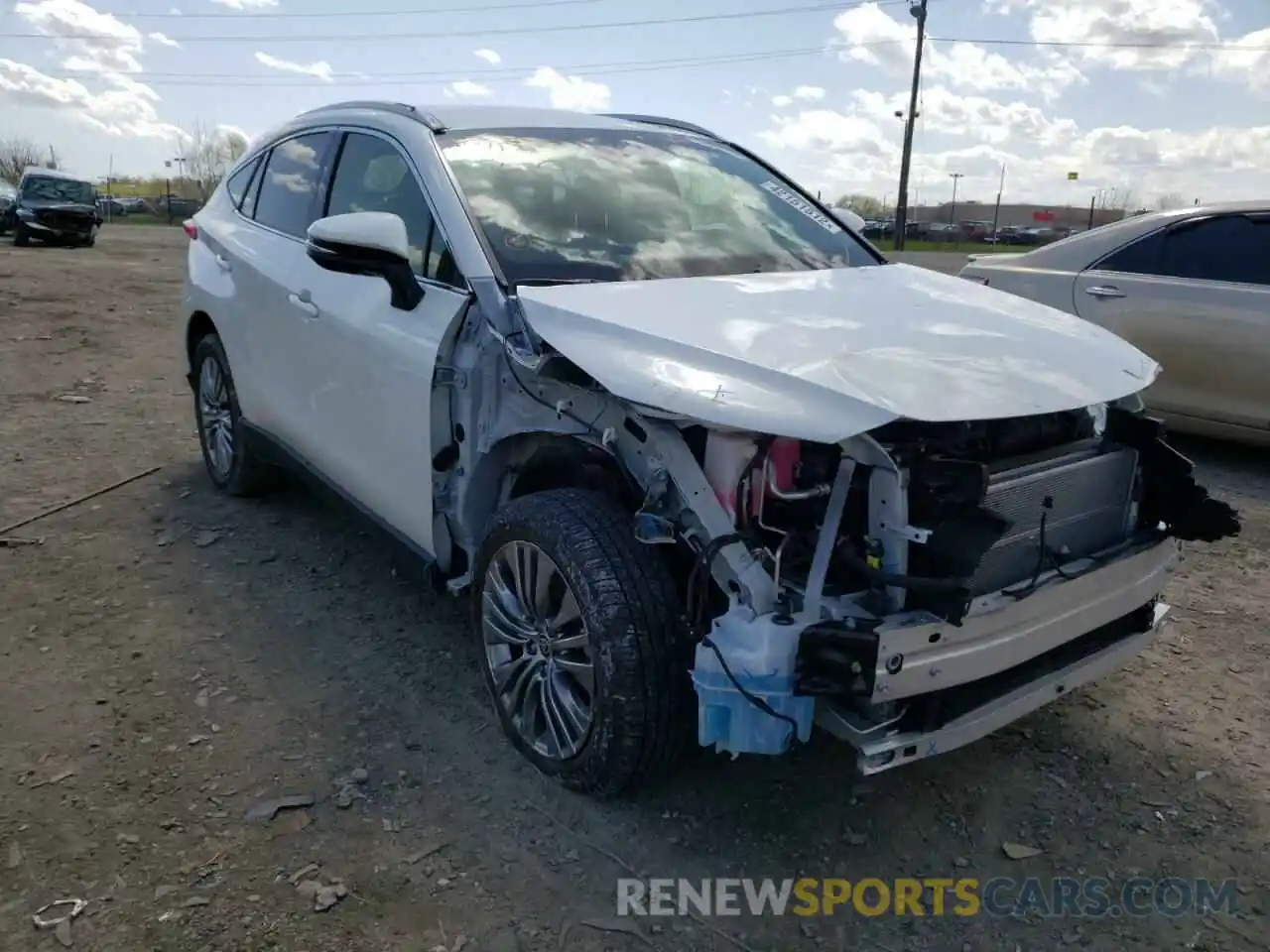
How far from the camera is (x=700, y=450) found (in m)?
2.51

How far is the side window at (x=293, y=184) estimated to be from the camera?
4.17 meters

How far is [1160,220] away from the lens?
20.6 feet

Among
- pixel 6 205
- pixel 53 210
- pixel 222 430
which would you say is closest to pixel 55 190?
pixel 53 210

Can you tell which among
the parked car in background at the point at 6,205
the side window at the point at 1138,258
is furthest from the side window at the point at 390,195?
the parked car in background at the point at 6,205

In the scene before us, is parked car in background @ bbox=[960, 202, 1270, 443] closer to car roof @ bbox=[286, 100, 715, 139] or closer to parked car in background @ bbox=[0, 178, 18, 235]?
car roof @ bbox=[286, 100, 715, 139]

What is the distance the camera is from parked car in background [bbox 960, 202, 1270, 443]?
19.0 feet

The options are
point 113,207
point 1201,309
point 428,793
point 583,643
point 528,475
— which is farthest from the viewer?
point 113,207

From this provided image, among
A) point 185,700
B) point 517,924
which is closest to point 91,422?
point 185,700

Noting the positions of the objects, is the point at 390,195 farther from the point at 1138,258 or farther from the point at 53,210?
the point at 53,210

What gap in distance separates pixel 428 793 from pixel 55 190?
26.3m

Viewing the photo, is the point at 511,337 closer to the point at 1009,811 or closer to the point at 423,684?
the point at 423,684

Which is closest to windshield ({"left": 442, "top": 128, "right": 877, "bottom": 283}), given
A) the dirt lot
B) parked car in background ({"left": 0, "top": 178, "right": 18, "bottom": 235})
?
the dirt lot

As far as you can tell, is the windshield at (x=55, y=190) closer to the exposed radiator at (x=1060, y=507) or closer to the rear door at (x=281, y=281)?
the rear door at (x=281, y=281)

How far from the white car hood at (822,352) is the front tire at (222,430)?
256cm
